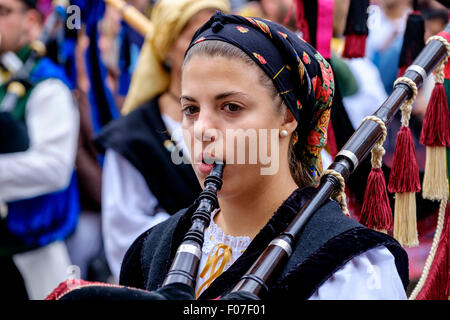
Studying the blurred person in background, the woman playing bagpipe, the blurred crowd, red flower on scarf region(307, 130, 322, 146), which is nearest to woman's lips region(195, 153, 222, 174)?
red flower on scarf region(307, 130, 322, 146)

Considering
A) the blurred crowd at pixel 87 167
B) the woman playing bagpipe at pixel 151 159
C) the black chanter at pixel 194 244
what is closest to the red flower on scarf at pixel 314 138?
the black chanter at pixel 194 244

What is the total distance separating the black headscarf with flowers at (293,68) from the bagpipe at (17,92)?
6.54 ft

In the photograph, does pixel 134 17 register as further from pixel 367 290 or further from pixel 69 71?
pixel 367 290

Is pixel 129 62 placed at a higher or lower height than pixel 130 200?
higher

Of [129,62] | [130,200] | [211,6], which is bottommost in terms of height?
[130,200]

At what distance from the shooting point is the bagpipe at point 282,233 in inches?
58.2

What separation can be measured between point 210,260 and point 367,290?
1.72 ft

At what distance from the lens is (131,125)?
3.57 meters

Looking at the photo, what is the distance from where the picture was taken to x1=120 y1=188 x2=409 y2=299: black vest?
1.64 meters

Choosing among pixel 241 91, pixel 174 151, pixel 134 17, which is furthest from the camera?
pixel 134 17

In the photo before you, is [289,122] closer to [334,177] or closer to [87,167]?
[334,177]

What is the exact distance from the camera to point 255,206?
191cm

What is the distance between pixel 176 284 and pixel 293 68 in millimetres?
716

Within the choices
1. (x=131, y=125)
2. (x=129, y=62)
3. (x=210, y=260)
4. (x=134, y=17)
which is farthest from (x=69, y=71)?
(x=210, y=260)
